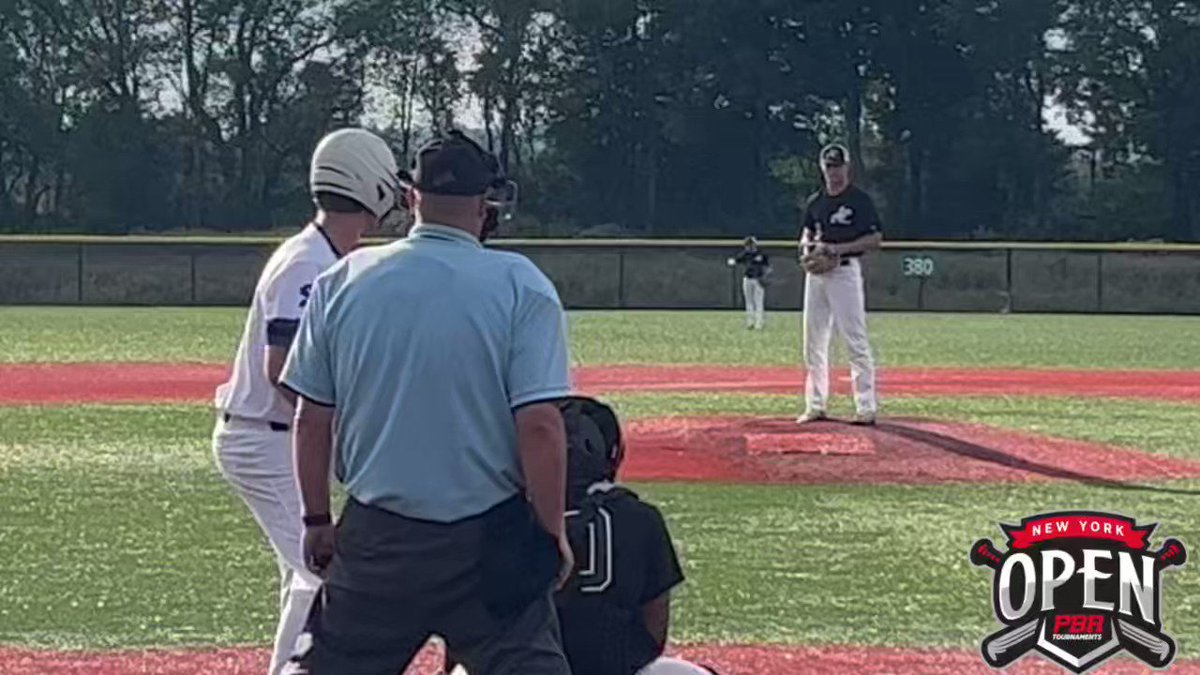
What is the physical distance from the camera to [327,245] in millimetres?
6234

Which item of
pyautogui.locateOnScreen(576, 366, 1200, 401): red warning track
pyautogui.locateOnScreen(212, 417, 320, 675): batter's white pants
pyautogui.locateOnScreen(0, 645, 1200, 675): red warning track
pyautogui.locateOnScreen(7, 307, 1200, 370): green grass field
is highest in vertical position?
pyautogui.locateOnScreen(212, 417, 320, 675): batter's white pants

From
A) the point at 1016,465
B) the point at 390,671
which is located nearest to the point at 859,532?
the point at 1016,465

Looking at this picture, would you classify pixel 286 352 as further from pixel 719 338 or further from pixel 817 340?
pixel 719 338

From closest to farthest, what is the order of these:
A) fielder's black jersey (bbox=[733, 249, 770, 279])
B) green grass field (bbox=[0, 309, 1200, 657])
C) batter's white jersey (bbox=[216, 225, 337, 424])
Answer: batter's white jersey (bbox=[216, 225, 337, 424]) < green grass field (bbox=[0, 309, 1200, 657]) < fielder's black jersey (bbox=[733, 249, 770, 279])

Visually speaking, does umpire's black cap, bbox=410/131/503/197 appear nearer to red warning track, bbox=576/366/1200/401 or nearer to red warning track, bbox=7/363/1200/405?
red warning track, bbox=7/363/1200/405

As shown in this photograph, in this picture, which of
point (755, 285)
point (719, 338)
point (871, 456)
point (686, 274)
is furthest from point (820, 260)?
point (686, 274)

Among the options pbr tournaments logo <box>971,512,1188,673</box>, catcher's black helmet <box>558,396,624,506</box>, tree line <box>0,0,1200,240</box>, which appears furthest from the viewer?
tree line <box>0,0,1200,240</box>

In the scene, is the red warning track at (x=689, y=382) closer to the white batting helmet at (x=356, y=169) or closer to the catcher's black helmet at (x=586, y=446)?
the white batting helmet at (x=356, y=169)

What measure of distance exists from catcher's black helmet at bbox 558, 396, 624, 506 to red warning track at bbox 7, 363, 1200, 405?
544 inches

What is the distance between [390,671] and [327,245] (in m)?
1.79

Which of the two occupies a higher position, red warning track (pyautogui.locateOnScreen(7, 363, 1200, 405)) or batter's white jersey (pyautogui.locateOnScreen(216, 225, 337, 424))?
batter's white jersey (pyautogui.locateOnScreen(216, 225, 337, 424))

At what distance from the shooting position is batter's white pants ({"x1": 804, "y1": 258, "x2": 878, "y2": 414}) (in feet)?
47.6

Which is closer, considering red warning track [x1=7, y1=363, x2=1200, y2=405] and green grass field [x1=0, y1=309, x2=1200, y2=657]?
green grass field [x1=0, y1=309, x2=1200, y2=657]

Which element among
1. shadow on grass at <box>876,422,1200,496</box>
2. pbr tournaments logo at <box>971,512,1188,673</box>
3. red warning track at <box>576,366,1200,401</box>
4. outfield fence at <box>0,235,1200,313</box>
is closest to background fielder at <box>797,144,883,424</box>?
shadow on grass at <box>876,422,1200,496</box>
